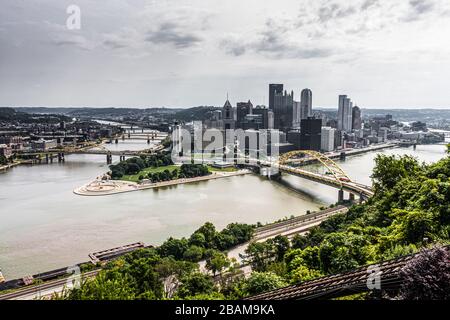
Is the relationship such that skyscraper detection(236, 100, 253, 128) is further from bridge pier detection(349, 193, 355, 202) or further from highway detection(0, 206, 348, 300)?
highway detection(0, 206, 348, 300)

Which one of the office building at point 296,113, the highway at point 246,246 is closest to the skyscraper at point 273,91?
the office building at point 296,113

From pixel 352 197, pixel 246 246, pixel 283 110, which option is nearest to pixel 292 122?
pixel 283 110

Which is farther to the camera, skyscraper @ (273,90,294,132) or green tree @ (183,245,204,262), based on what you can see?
skyscraper @ (273,90,294,132)

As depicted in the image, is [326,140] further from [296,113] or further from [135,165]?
[135,165]

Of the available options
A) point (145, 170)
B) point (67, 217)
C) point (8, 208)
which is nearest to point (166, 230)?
point (67, 217)

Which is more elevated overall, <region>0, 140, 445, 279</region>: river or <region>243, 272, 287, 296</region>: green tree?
<region>243, 272, 287, 296</region>: green tree

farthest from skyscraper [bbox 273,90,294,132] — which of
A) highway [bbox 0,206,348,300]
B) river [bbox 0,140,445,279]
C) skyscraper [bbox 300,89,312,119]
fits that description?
highway [bbox 0,206,348,300]
